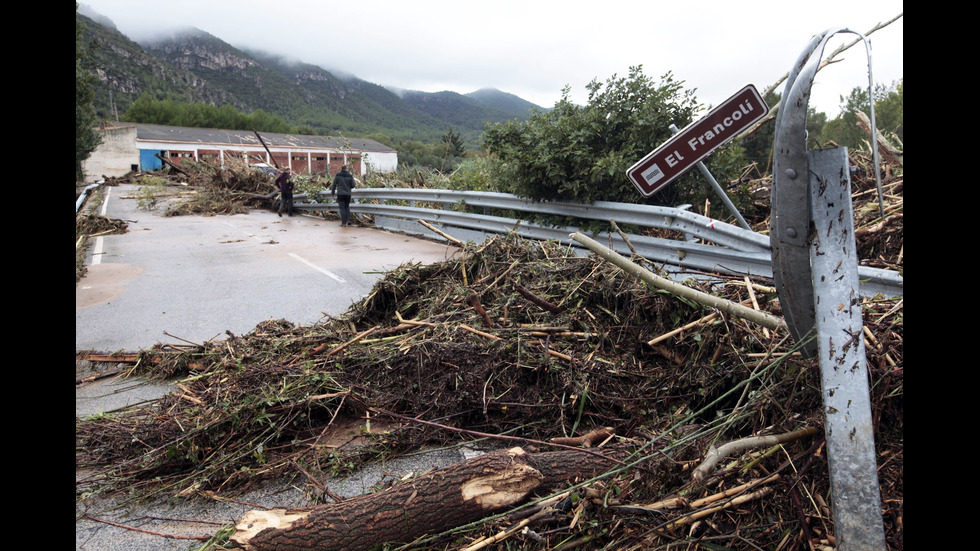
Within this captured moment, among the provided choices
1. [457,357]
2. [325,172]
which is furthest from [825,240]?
[325,172]

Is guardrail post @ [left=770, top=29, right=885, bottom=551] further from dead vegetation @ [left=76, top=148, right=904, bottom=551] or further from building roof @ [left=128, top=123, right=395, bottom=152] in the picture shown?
building roof @ [left=128, top=123, right=395, bottom=152]

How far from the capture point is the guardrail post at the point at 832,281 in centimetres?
213

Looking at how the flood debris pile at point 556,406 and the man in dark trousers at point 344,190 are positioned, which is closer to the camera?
the flood debris pile at point 556,406

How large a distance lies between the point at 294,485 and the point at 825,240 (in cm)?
297

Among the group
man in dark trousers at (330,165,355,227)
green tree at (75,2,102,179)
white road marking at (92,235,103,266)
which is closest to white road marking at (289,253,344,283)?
white road marking at (92,235,103,266)

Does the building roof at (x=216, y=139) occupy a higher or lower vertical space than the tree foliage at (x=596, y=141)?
higher

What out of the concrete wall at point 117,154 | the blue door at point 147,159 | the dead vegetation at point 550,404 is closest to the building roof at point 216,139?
the concrete wall at point 117,154

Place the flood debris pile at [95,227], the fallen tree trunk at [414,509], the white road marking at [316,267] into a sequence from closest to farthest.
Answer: the fallen tree trunk at [414,509]
the white road marking at [316,267]
the flood debris pile at [95,227]

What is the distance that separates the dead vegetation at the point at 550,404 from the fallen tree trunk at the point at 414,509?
8cm

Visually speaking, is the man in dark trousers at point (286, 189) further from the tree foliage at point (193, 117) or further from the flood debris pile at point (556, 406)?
the tree foliage at point (193, 117)

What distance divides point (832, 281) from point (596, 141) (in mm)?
6592

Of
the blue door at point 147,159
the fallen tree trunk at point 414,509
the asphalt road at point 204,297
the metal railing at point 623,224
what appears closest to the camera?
the fallen tree trunk at point 414,509

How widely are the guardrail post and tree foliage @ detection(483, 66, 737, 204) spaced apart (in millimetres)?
5599
